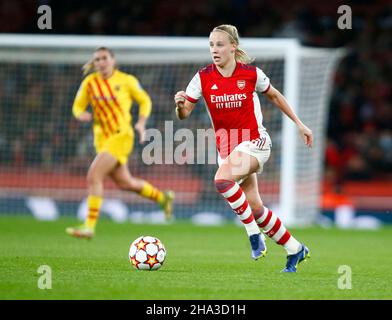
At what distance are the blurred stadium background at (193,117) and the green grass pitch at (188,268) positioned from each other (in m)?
3.17

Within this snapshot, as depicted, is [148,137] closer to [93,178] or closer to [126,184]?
[126,184]

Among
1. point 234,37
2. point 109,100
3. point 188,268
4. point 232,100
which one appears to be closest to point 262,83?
point 232,100

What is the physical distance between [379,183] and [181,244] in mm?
7904

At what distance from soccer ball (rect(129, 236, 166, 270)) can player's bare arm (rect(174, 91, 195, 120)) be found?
1.07 meters

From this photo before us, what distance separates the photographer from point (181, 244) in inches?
435

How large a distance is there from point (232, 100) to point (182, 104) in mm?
501

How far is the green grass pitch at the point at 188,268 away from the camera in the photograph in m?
6.31

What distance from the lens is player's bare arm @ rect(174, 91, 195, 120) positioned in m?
7.53

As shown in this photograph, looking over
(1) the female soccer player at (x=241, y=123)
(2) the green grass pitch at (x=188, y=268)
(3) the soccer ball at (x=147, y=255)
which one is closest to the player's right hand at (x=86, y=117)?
(2) the green grass pitch at (x=188, y=268)

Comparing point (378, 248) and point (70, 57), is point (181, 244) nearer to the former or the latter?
point (378, 248)

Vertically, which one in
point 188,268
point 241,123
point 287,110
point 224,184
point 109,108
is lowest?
point 188,268

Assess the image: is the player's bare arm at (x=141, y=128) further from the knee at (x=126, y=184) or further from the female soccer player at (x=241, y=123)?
the female soccer player at (x=241, y=123)

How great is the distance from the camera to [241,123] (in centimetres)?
789
